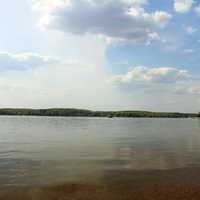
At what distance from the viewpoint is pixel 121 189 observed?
45.3 ft

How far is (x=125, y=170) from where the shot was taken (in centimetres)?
1847

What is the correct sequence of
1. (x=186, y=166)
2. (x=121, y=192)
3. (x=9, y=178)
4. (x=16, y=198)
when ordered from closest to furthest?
(x=16, y=198), (x=121, y=192), (x=9, y=178), (x=186, y=166)

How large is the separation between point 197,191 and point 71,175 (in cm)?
709

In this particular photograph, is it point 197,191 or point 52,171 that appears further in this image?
point 52,171

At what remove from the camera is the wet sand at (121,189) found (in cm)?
1259

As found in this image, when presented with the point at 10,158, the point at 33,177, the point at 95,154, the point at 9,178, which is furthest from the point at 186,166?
the point at 10,158

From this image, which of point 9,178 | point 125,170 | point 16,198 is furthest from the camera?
point 125,170

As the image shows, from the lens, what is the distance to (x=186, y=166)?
20219 millimetres

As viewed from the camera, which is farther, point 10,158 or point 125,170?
point 10,158

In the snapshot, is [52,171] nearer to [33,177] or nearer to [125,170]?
[33,177]

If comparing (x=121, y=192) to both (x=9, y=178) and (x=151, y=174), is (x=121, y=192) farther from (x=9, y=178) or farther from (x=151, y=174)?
(x=9, y=178)

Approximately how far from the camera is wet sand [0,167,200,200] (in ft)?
41.3

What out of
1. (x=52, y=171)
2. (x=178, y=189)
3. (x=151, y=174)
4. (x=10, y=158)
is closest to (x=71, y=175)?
(x=52, y=171)

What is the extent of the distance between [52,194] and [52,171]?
16.6 ft
